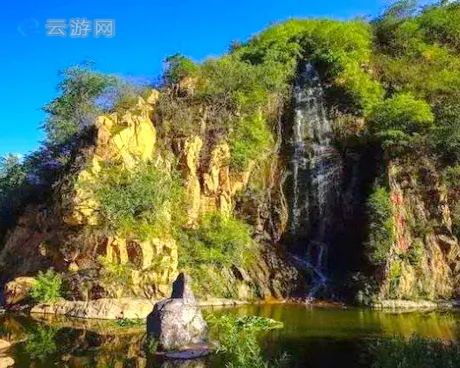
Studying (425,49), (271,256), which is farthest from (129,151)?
(425,49)

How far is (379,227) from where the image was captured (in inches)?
894

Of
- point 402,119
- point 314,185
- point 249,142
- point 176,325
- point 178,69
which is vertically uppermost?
point 178,69

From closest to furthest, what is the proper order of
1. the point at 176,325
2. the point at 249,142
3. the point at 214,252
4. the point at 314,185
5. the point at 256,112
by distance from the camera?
the point at 176,325
the point at 214,252
the point at 314,185
the point at 249,142
the point at 256,112

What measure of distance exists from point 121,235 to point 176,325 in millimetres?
8631

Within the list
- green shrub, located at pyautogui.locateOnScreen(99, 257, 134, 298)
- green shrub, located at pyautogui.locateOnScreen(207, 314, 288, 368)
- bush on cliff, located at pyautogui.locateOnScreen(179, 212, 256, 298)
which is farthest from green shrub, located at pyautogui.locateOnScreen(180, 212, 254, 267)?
green shrub, located at pyautogui.locateOnScreen(207, 314, 288, 368)

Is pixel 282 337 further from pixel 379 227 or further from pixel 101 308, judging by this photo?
pixel 379 227

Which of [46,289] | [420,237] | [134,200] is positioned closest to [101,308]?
[46,289]

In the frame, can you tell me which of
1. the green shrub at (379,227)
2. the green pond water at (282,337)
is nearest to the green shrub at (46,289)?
the green pond water at (282,337)

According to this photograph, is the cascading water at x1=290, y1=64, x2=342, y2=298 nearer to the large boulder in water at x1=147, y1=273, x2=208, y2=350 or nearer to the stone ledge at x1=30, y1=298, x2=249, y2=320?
the stone ledge at x1=30, y1=298, x2=249, y2=320

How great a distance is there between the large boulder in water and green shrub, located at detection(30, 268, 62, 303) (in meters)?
7.48

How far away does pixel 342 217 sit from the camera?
25734 millimetres

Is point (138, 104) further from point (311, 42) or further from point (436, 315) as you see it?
point (436, 315)

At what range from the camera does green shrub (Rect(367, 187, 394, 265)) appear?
73.0 feet

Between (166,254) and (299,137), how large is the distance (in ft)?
33.5
